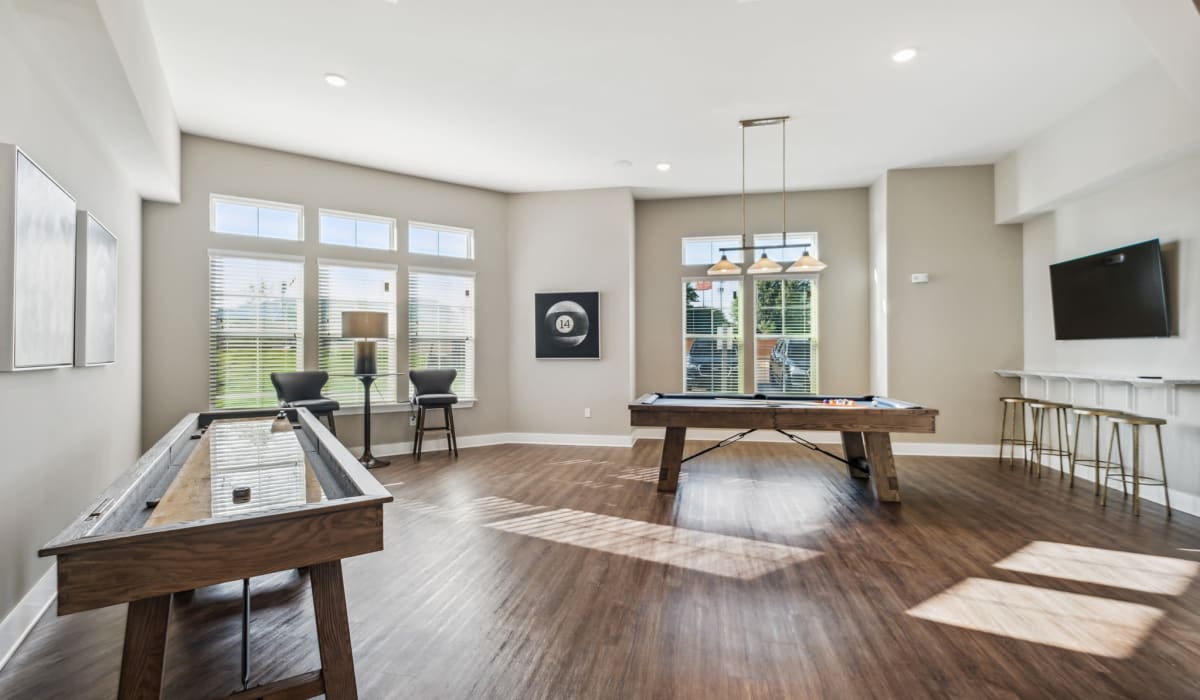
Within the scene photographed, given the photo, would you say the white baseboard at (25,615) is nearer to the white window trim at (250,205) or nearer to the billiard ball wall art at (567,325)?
the white window trim at (250,205)

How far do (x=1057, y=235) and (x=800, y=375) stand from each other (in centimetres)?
287

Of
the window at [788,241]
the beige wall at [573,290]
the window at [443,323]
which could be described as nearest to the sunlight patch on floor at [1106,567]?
the beige wall at [573,290]

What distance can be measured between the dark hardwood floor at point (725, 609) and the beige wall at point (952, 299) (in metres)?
1.80

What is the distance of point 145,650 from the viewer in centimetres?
138

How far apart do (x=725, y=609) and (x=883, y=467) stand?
237cm

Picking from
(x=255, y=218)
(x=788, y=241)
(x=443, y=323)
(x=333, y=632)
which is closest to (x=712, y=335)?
(x=788, y=241)

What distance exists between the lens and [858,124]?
15.3 ft

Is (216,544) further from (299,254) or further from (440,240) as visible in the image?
(440,240)

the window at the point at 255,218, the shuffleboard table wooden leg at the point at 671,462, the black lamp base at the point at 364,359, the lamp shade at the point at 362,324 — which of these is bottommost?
the shuffleboard table wooden leg at the point at 671,462

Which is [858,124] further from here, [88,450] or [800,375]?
[88,450]

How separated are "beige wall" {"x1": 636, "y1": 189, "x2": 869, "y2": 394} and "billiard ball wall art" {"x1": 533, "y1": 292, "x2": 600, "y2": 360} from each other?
3.03 ft

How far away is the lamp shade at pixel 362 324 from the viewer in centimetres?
509

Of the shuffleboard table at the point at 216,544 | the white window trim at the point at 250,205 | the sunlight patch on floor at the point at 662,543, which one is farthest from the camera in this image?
the white window trim at the point at 250,205

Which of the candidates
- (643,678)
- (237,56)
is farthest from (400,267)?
(643,678)
